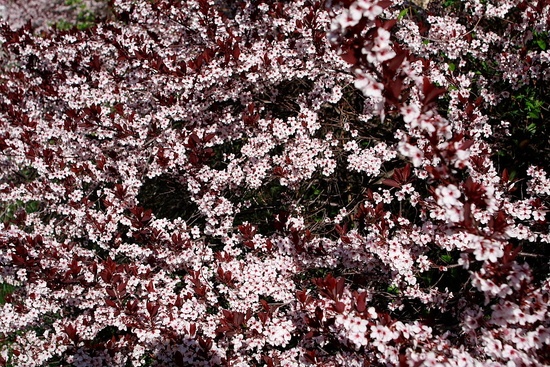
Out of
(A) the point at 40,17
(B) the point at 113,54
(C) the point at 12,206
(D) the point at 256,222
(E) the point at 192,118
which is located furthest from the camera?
(A) the point at 40,17

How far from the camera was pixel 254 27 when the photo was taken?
13.7 ft

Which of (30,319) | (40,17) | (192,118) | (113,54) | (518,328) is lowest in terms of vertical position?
(518,328)

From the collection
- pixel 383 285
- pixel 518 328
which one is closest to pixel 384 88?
pixel 518 328

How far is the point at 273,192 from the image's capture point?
438cm

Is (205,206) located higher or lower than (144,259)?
higher

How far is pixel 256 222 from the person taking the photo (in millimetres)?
4301

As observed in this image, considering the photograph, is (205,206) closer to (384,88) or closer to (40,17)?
(384,88)

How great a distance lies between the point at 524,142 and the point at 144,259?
296cm

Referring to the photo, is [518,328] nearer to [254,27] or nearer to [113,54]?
[254,27]

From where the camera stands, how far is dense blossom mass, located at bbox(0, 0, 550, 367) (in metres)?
2.64

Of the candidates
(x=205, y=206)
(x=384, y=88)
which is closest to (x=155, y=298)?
(x=205, y=206)

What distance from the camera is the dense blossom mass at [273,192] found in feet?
8.66

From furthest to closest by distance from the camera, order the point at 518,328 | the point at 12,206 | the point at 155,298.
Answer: the point at 12,206, the point at 155,298, the point at 518,328

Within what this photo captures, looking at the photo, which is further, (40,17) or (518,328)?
(40,17)
